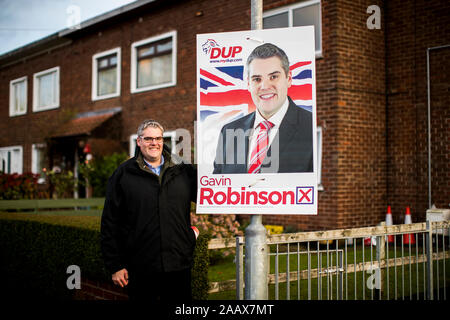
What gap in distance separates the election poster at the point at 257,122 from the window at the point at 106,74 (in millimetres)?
13829

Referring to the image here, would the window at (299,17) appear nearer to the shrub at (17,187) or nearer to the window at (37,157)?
the shrub at (17,187)

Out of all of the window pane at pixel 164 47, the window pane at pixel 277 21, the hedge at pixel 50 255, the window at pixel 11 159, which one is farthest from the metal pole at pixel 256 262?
the window at pixel 11 159

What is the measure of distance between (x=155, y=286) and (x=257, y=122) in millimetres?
1461

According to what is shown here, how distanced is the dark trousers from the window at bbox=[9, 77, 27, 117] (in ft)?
67.7

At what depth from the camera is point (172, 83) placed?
14820mm

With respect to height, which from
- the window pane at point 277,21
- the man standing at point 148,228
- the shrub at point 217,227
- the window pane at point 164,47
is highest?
the window pane at point 164,47

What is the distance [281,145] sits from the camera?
348 centimetres

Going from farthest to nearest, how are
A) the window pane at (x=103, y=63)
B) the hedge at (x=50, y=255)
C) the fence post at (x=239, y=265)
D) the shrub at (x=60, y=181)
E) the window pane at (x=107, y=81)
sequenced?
the window pane at (x=103, y=63)
the window pane at (x=107, y=81)
the shrub at (x=60, y=181)
the hedge at (x=50, y=255)
the fence post at (x=239, y=265)

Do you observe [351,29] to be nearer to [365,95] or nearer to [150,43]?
[365,95]

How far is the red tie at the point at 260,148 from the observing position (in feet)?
11.4

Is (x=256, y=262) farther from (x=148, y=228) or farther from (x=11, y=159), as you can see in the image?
(x=11, y=159)
